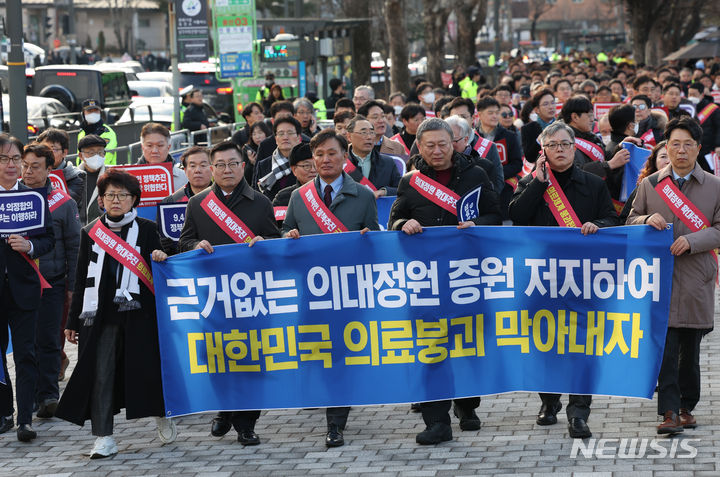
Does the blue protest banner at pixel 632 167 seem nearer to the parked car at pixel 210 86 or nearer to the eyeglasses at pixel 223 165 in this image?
the eyeglasses at pixel 223 165

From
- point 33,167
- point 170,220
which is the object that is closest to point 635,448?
point 170,220

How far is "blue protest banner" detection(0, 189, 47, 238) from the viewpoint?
7.91 metres

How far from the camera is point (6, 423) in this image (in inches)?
321

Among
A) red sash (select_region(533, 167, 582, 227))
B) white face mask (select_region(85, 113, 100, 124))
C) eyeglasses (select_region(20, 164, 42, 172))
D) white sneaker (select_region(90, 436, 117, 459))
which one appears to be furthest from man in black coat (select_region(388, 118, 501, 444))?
white face mask (select_region(85, 113, 100, 124))

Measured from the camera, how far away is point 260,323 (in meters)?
7.35

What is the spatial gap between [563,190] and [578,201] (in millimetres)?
118

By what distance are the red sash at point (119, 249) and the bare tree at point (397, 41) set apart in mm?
26856

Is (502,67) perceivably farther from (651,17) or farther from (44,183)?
(44,183)

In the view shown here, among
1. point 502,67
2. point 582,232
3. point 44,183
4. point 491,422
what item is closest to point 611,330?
point 582,232

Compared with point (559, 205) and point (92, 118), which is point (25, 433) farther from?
point (92, 118)

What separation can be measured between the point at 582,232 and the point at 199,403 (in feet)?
8.03

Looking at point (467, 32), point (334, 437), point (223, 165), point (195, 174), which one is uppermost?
point (467, 32)

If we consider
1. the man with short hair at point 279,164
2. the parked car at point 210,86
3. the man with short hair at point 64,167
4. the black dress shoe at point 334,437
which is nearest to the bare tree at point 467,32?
the parked car at point 210,86

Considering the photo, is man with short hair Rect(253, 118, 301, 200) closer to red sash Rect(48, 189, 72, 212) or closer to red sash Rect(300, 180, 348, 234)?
red sash Rect(48, 189, 72, 212)
